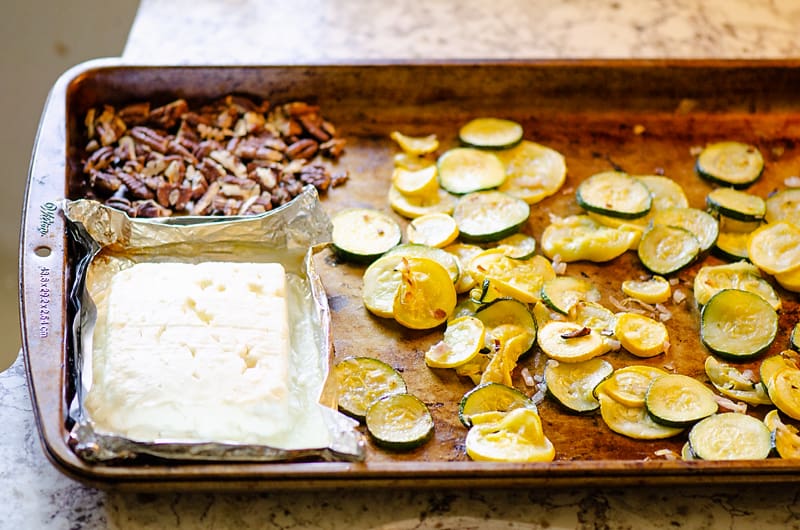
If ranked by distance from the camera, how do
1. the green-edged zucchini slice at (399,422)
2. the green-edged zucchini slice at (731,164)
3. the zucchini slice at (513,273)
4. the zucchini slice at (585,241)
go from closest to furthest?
the green-edged zucchini slice at (399,422), the zucchini slice at (513,273), the zucchini slice at (585,241), the green-edged zucchini slice at (731,164)

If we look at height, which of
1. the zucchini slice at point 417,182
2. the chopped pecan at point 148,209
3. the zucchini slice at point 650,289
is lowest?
the zucchini slice at point 650,289

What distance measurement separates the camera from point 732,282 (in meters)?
2.10

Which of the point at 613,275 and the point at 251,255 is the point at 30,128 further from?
the point at 613,275

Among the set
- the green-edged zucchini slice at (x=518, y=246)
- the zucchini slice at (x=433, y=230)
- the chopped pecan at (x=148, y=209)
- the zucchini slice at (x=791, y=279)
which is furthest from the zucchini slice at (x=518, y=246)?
the chopped pecan at (x=148, y=209)

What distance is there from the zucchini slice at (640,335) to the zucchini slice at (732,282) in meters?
0.15

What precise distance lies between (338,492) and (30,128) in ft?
7.61

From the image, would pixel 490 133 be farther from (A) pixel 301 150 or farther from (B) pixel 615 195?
(A) pixel 301 150

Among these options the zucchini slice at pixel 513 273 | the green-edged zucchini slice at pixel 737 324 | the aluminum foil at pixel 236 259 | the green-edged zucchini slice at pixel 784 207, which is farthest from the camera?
the green-edged zucchini slice at pixel 784 207

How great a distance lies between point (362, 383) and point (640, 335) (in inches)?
24.2

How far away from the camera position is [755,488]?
171cm

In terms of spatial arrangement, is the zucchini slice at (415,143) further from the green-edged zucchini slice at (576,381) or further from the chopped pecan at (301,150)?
the green-edged zucchini slice at (576,381)

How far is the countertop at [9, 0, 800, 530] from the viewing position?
65.8 inches

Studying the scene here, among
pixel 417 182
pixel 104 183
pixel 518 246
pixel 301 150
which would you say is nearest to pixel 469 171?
pixel 417 182

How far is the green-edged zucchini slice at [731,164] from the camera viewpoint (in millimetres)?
2367
